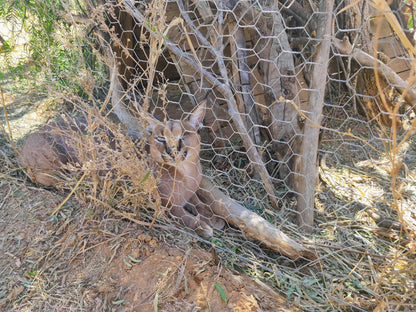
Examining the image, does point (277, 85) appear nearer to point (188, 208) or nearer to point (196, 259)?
point (188, 208)

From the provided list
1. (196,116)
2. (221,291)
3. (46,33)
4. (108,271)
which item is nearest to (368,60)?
(196,116)

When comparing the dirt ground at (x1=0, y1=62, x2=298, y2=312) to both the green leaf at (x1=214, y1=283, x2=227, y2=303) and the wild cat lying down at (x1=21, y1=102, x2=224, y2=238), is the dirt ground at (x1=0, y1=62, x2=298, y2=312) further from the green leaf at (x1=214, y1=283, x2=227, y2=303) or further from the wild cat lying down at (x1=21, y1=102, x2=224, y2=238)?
the wild cat lying down at (x1=21, y1=102, x2=224, y2=238)

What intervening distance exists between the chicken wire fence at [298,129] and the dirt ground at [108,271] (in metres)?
0.14

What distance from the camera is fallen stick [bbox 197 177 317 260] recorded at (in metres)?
1.41

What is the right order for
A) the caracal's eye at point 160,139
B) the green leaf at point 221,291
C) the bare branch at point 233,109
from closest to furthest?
the green leaf at point 221,291 < the bare branch at point 233,109 < the caracal's eye at point 160,139

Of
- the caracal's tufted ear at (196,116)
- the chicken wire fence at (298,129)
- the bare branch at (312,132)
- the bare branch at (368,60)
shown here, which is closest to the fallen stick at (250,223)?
the chicken wire fence at (298,129)

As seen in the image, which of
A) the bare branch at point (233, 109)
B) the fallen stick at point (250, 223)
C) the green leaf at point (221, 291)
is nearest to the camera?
the green leaf at point (221, 291)

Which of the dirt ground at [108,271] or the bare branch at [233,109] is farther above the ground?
the bare branch at [233,109]

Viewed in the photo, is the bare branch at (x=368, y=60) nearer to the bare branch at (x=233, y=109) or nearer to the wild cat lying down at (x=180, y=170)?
the bare branch at (x=233, y=109)

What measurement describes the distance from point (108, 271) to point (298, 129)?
1.13 meters

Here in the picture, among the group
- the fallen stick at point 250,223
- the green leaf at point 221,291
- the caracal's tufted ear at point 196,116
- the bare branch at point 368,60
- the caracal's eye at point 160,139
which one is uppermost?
the bare branch at point 368,60

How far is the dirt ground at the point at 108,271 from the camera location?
4.01ft

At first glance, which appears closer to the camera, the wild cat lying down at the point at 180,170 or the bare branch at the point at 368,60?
the bare branch at the point at 368,60

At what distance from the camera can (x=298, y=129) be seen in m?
1.62
